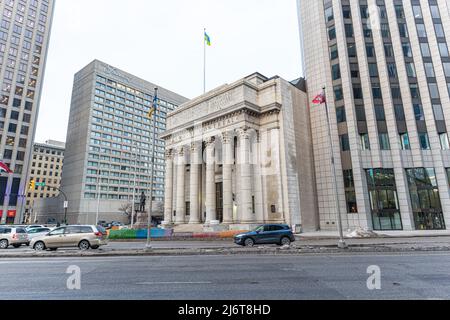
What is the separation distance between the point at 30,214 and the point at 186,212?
298 feet

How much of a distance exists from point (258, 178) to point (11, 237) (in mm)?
27578

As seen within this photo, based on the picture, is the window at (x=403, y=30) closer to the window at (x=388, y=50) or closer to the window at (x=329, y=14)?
the window at (x=388, y=50)

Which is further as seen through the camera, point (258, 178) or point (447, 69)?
point (447, 69)

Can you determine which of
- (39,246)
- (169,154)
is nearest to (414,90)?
(169,154)

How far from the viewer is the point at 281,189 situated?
35.2 m

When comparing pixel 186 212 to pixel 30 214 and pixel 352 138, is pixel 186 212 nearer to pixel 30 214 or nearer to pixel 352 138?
pixel 352 138

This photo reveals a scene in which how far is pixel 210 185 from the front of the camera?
38906 millimetres

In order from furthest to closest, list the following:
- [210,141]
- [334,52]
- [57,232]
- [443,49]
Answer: [334,52] → [210,141] → [443,49] → [57,232]

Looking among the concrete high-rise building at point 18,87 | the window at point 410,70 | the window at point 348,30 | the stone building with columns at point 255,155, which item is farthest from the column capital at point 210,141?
the concrete high-rise building at point 18,87

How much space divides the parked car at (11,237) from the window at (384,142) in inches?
1764

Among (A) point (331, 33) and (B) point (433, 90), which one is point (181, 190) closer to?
(A) point (331, 33)

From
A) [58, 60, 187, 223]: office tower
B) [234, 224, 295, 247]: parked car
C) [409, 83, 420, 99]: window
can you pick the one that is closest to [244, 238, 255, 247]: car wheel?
Result: [234, 224, 295, 247]: parked car

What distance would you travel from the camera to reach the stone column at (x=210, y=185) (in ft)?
122

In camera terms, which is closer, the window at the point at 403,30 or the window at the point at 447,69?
the window at the point at 447,69
